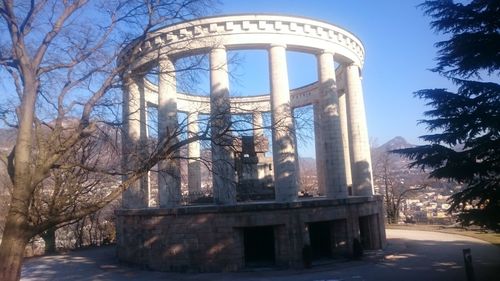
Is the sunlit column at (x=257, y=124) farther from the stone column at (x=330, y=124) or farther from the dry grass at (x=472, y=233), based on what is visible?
the dry grass at (x=472, y=233)

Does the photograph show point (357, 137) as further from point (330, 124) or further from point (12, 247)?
point (12, 247)

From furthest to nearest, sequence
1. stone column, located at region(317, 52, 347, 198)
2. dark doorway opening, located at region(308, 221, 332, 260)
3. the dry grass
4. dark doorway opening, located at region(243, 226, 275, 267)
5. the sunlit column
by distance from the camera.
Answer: the dry grass
stone column, located at region(317, 52, 347, 198)
dark doorway opening, located at region(308, 221, 332, 260)
dark doorway opening, located at region(243, 226, 275, 267)
the sunlit column

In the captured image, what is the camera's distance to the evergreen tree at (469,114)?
11.2 metres

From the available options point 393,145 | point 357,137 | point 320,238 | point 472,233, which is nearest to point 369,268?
point 320,238

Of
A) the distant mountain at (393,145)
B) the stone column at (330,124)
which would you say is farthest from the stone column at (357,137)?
the distant mountain at (393,145)

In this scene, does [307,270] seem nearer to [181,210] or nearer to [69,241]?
[181,210]

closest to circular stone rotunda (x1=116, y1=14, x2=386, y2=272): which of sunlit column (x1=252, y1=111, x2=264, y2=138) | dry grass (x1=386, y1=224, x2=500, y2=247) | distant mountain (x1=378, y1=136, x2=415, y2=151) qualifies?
sunlit column (x1=252, y1=111, x2=264, y2=138)

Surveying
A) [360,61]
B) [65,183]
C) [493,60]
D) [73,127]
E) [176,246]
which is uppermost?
[360,61]

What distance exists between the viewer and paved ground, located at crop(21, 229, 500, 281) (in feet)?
47.8

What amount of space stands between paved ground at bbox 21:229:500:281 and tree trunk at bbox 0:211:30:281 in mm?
8736

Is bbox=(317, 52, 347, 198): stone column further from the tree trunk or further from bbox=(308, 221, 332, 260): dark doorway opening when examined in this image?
the tree trunk

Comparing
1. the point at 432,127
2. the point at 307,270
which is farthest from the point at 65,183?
the point at 432,127

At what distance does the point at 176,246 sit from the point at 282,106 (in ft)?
26.2

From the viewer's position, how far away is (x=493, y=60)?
11.3m
